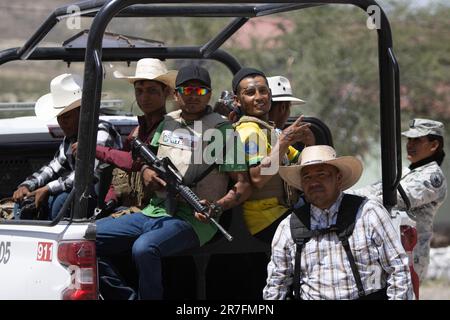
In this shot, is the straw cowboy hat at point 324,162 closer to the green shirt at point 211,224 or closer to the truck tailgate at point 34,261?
the green shirt at point 211,224

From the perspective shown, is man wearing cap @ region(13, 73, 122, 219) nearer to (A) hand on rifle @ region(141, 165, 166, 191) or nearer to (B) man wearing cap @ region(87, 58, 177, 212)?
(B) man wearing cap @ region(87, 58, 177, 212)

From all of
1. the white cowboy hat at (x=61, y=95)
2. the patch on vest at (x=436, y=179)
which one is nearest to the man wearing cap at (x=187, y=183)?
the white cowboy hat at (x=61, y=95)

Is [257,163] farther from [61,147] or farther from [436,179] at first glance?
[436,179]

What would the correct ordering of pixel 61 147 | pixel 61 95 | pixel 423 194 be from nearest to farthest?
pixel 61 147
pixel 61 95
pixel 423 194

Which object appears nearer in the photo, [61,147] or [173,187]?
[173,187]

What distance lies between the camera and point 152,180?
19.0 ft

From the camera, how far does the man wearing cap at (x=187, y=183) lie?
18.3ft

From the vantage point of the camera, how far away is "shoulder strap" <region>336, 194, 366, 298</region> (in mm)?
5051

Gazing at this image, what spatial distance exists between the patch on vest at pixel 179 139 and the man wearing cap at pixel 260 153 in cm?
24

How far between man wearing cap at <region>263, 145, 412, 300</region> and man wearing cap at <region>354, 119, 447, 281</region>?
1876mm

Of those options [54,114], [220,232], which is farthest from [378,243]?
[54,114]

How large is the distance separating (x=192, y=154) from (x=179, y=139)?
121 mm

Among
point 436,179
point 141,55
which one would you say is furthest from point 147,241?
point 436,179

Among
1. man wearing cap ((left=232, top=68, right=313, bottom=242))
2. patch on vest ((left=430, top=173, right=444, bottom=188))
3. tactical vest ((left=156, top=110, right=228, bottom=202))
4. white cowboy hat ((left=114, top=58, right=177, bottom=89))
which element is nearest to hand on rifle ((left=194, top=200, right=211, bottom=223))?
tactical vest ((left=156, top=110, right=228, bottom=202))
